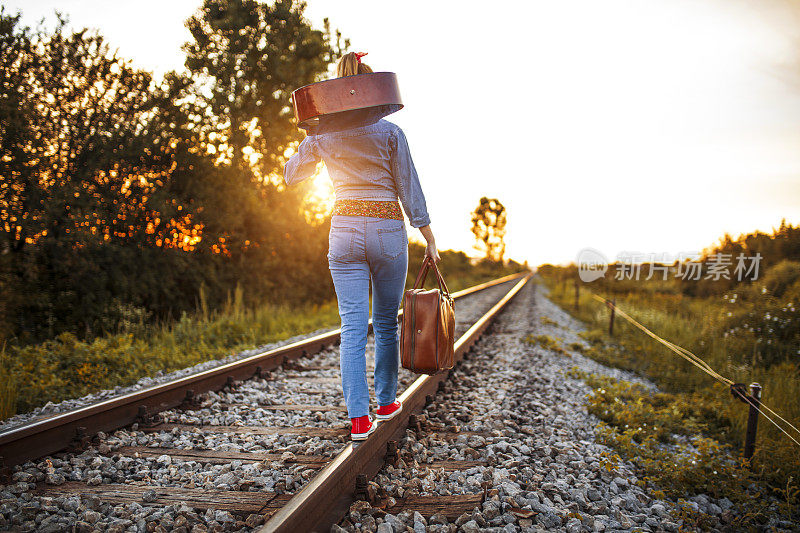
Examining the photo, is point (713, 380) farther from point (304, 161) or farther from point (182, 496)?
point (182, 496)

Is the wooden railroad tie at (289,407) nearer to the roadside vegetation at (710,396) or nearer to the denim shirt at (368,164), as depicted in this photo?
the denim shirt at (368,164)

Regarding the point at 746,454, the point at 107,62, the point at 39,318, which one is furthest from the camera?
the point at 107,62

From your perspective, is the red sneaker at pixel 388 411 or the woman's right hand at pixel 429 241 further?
the red sneaker at pixel 388 411

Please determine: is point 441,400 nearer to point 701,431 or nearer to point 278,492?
point 278,492

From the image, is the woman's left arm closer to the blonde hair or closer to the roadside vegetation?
the blonde hair

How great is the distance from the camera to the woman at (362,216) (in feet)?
8.50

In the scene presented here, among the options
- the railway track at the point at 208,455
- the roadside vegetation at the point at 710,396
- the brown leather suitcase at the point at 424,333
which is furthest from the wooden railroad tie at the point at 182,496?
the roadside vegetation at the point at 710,396

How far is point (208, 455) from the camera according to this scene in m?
2.97

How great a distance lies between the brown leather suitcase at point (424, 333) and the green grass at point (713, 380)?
170 centimetres

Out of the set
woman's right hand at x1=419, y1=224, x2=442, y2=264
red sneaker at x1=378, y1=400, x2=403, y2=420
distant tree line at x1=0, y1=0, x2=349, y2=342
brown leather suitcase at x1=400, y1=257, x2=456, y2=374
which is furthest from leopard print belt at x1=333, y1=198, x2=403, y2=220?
distant tree line at x1=0, y1=0, x2=349, y2=342

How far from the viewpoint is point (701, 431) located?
4305mm

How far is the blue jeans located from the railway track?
1.30 feet

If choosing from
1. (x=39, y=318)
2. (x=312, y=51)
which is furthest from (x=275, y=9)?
(x=39, y=318)

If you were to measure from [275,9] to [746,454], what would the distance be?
17.9 m
